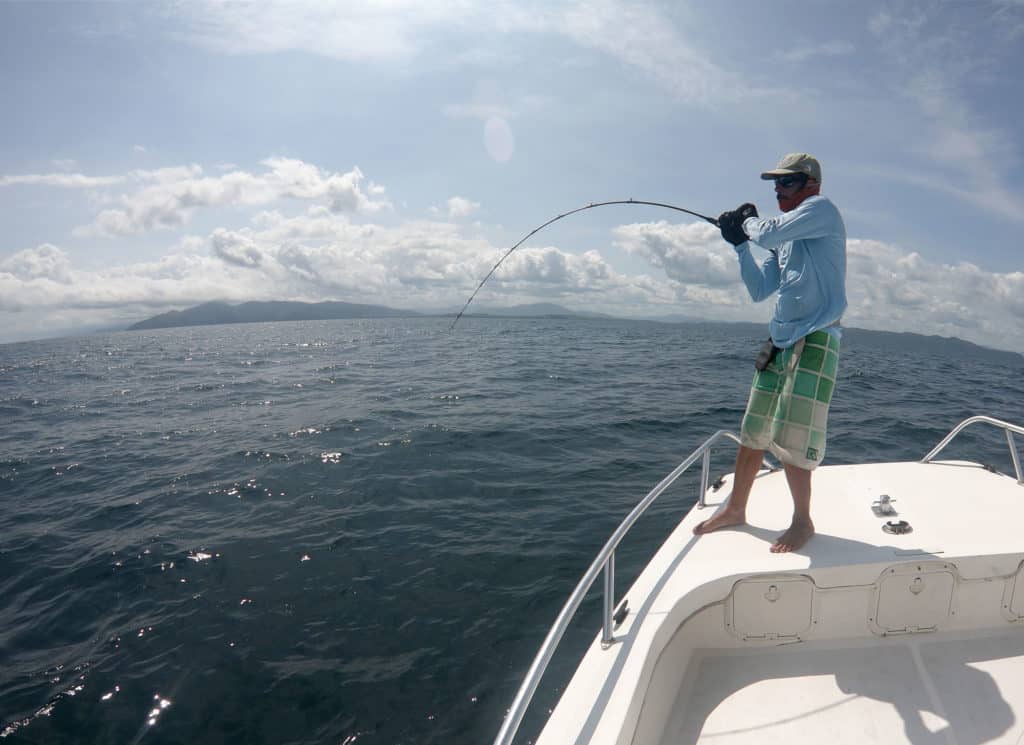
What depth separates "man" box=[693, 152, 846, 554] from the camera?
2914mm

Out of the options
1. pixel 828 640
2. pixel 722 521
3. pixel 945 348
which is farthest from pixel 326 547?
pixel 945 348

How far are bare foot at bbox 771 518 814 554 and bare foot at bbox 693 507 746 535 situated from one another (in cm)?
35

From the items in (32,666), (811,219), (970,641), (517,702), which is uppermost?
(811,219)

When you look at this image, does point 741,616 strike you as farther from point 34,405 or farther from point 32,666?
point 34,405

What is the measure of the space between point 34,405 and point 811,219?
785 inches

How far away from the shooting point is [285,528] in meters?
5.96

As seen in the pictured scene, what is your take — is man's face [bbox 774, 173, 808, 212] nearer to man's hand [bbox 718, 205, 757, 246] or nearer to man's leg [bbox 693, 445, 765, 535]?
man's hand [bbox 718, 205, 757, 246]

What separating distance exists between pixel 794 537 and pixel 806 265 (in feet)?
5.27

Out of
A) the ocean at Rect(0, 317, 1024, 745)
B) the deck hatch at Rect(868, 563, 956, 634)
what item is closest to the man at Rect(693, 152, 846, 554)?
the deck hatch at Rect(868, 563, 956, 634)

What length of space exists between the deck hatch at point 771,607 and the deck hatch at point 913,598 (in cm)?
40

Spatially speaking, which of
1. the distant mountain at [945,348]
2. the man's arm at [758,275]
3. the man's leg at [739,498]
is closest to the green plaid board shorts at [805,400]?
the man's leg at [739,498]

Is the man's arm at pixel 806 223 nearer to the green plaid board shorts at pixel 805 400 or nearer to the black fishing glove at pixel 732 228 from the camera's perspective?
the black fishing glove at pixel 732 228

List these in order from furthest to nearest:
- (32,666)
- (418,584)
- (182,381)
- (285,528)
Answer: (182,381) < (285,528) < (418,584) < (32,666)

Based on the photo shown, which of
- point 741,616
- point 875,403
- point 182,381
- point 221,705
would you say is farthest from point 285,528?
point 182,381
